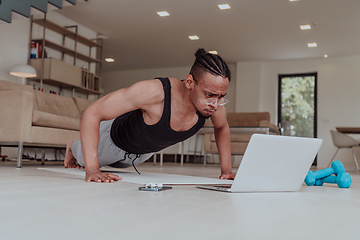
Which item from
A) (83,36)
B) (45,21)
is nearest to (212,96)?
(45,21)

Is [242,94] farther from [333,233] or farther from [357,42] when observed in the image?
[333,233]

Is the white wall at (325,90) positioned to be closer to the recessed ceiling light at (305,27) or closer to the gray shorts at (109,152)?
the recessed ceiling light at (305,27)

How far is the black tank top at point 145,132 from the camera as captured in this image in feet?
5.32

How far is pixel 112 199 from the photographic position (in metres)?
0.97

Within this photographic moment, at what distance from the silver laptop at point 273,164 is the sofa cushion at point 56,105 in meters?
→ 3.33

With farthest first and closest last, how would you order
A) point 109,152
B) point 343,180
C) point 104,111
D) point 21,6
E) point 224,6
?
point 224,6
point 21,6
point 109,152
point 343,180
point 104,111

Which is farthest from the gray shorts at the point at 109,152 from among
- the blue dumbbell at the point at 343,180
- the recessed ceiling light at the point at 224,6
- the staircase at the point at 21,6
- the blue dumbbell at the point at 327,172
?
the recessed ceiling light at the point at 224,6

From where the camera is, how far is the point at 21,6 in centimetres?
439

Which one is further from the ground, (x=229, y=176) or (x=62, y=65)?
(x=62, y=65)

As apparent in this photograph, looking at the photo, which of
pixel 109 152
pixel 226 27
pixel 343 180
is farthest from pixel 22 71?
pixel 343 180

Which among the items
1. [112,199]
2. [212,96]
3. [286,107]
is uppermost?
[286,107]

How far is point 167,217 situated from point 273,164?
629 mm

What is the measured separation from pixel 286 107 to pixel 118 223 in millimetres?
8625

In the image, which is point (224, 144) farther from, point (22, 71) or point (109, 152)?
point (22, 71)
